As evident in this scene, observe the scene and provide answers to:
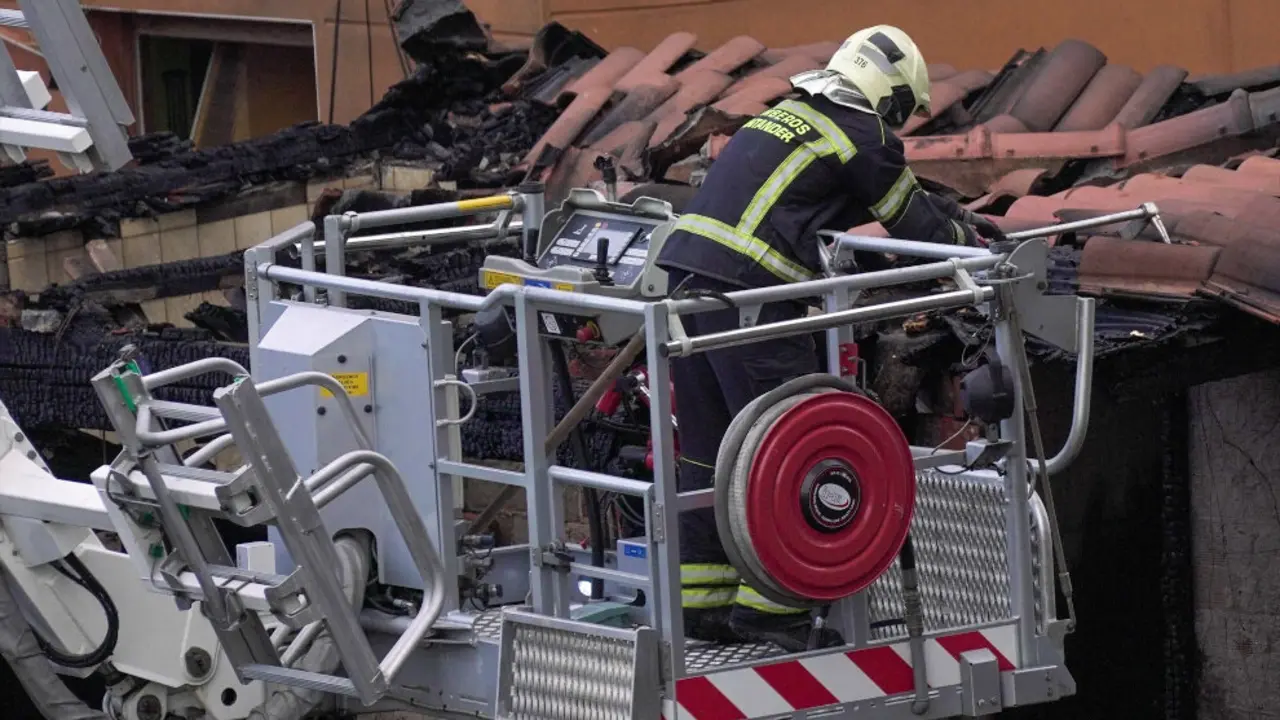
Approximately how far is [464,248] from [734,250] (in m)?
3.21

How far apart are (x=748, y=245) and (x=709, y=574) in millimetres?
937

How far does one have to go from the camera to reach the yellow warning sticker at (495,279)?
5.88 meters

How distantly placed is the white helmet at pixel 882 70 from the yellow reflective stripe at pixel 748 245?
0.47 meters

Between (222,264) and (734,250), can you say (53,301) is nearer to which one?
(222,264)

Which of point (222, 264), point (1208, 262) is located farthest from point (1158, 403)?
point (222, 264)

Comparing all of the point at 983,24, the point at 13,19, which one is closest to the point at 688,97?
the point at 983,24

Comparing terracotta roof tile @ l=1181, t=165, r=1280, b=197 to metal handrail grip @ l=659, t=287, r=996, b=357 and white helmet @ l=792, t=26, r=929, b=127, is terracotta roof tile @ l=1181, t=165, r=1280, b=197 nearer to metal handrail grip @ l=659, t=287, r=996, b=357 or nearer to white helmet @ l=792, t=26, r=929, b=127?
white helmet @ l=792, t=26, r=929, b=127

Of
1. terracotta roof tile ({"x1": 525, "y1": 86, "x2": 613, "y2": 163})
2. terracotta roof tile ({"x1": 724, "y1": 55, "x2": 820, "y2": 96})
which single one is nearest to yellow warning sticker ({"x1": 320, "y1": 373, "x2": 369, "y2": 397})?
terracotta roof tile ({"x1": 525, "y1": 86, "x2": 613, "y2": 163})

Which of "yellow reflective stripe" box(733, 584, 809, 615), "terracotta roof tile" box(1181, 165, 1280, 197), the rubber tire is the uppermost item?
"terracotta roof tile" box(1181, 165, 1280, 197)

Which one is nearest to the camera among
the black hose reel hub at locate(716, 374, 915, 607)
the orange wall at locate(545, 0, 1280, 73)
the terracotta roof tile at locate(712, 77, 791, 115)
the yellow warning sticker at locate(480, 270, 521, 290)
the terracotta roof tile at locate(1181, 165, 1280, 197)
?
the black hose reel hub at locate(716, 374, 915, 607)

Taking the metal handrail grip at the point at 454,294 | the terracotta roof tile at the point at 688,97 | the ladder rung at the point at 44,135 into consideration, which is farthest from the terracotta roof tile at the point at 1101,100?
the ladder rung at the point at 44,135

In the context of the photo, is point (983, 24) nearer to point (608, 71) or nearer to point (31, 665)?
point (608, 71)

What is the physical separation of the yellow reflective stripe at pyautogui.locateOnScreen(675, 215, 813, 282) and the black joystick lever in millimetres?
296

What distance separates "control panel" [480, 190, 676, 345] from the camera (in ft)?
17.2
